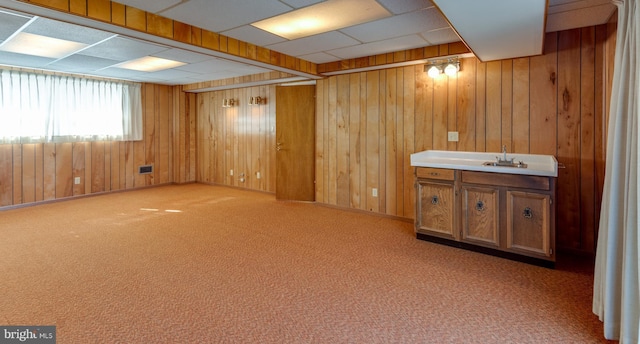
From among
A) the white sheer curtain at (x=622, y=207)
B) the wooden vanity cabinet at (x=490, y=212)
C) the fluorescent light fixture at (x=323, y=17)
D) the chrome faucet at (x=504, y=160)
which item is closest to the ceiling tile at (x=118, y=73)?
the fluorescent light fixture at (x=323, y=17)

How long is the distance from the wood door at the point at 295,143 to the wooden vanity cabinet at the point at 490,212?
253 centimetres

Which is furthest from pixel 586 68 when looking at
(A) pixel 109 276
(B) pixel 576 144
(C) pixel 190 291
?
(A) pixel 109 276

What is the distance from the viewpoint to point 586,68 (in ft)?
11.1

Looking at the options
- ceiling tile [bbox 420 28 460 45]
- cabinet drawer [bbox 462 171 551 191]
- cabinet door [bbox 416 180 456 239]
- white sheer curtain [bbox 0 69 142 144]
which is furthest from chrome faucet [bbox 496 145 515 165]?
white sheer curtain [bbox 0 69 142 144]

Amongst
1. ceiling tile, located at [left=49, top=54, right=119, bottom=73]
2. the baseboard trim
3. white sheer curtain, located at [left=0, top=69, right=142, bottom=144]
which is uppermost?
ceiling tile, located at [left=49, top=54, right=119, bottom=73]

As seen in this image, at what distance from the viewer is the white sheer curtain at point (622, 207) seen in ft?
5.88

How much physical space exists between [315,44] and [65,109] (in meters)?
4.77

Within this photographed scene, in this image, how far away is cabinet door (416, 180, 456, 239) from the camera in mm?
3627

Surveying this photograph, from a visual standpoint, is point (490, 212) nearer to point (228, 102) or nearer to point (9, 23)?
point (9, 23)

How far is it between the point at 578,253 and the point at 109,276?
14.5 feet

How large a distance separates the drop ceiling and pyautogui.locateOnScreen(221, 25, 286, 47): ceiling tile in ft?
0.03

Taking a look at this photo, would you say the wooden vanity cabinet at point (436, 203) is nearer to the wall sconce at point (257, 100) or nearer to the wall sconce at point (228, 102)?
the wall sconce at point (257, 100)

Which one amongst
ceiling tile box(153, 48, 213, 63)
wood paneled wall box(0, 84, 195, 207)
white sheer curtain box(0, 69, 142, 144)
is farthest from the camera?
wood paneled wall box(0, 84, 195, 207)
